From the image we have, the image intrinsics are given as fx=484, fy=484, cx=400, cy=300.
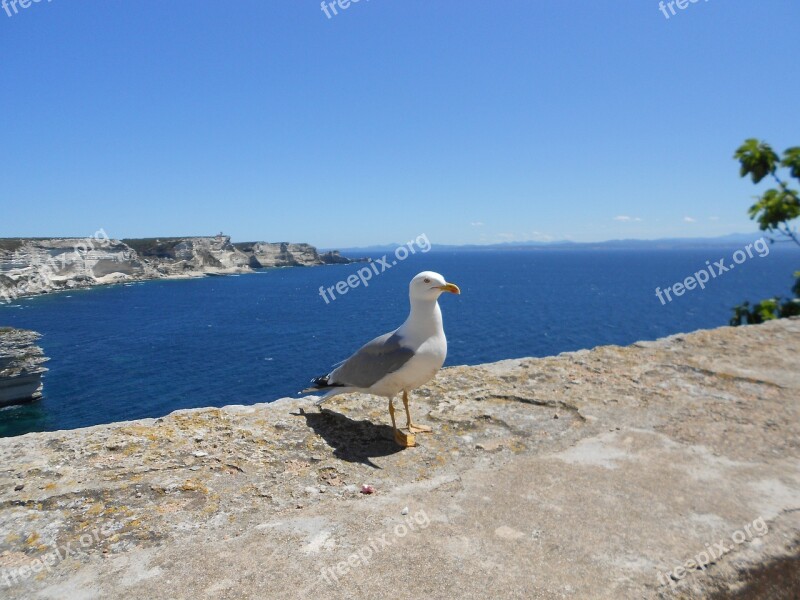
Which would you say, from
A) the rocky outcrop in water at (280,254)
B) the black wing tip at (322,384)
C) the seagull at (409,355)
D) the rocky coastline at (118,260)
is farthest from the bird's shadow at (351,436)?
the rocky outcrop in water at (280,254)

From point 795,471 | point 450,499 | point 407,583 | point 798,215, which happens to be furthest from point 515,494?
point 798,215

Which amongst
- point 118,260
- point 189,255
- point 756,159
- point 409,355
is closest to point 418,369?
point 409,355

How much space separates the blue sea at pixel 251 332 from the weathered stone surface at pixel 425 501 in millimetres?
27677

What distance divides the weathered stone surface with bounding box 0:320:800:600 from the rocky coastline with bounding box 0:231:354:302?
10653 cm

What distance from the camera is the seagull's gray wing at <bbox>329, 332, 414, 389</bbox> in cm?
439

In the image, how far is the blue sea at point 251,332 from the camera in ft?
109

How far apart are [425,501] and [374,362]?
1416 mm

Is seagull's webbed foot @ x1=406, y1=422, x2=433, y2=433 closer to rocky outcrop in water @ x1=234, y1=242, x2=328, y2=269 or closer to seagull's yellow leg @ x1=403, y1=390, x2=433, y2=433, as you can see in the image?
seagull's yellow leg @ x1=403, y1=390, x2=433, y2=433

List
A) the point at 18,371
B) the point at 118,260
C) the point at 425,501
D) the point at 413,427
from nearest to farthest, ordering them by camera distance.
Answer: the point at 425,501, the point at 413,427, the point at 18,371, the point at 118,260

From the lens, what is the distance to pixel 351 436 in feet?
15.2

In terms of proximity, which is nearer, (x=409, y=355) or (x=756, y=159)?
(x=409, y=355)

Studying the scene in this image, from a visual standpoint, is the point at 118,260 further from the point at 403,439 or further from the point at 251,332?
the point at 403,439

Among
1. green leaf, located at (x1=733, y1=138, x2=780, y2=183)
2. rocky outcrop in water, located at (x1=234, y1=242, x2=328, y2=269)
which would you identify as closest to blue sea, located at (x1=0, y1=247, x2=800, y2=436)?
green leaf, located at (x1=733, y1=138, x2=780, y2=183)

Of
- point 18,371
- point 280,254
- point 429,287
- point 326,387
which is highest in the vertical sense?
point 280,254
